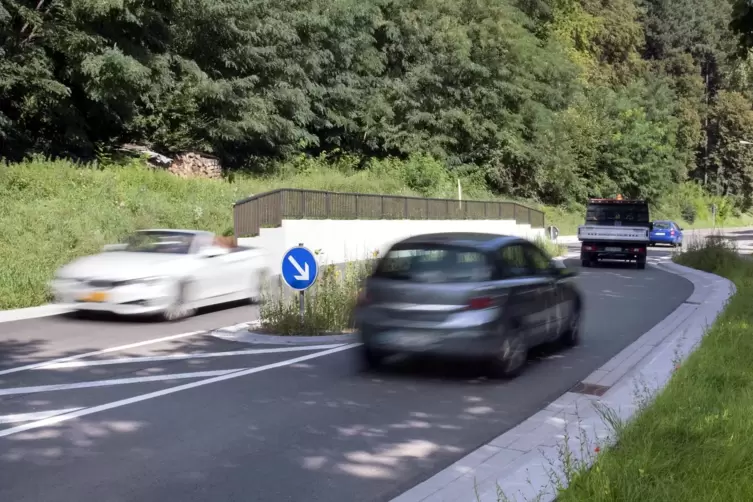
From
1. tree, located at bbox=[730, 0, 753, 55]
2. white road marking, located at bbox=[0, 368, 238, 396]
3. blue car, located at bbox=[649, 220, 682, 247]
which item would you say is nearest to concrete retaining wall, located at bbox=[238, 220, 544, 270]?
white road marking, located at bbox=[0, 368, 238, 396]

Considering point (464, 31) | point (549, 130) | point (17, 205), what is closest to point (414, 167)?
point (464, 31)

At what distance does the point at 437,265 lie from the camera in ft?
28.9

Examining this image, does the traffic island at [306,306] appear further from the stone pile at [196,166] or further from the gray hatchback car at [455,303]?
the stone pile at [196,166]

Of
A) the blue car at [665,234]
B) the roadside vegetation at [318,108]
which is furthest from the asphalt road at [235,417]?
the blue car at [665,234]

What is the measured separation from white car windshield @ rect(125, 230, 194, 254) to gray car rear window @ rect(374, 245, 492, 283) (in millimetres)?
5765

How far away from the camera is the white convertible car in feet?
40.3

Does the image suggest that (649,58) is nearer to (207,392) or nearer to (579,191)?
(579,191)

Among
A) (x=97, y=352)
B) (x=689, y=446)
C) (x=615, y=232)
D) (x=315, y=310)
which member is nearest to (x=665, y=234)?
(x=615, y=232)

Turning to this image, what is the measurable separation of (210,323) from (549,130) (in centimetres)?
4078

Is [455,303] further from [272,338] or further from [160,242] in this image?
[160,242]

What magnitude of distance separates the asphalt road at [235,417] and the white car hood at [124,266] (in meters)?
1.17

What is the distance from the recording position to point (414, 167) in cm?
4138

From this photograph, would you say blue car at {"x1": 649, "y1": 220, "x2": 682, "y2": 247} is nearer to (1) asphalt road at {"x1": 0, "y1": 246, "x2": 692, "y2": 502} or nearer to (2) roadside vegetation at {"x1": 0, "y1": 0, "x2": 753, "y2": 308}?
(2) roadside vegetation at {"x1": 0, "y1": 0, "x2": 753, "y2": 308}

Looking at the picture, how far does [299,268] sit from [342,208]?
13482mm
